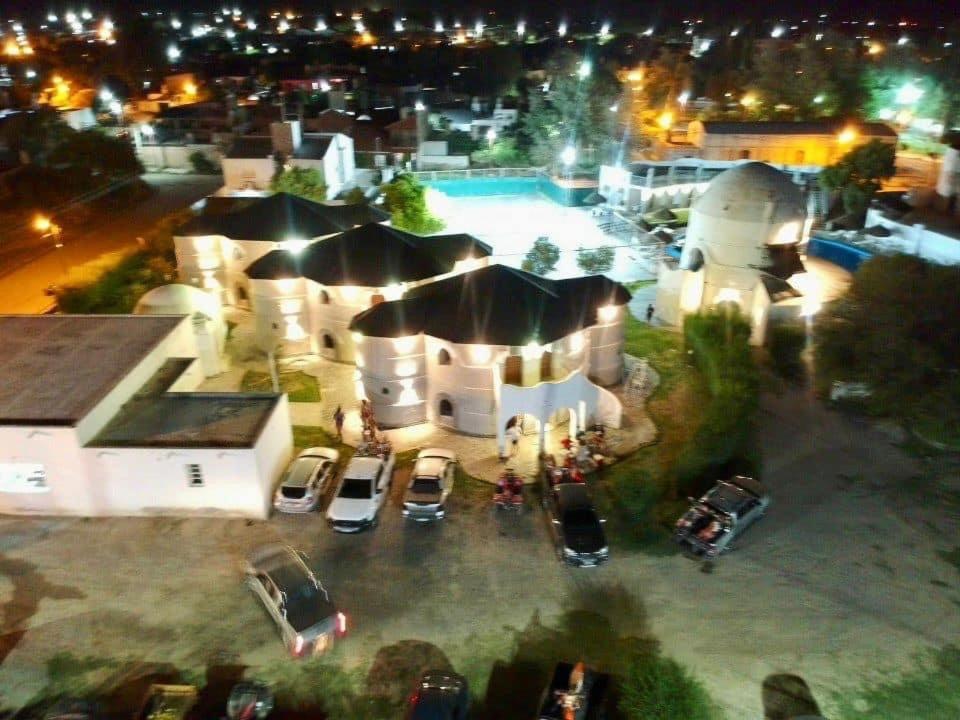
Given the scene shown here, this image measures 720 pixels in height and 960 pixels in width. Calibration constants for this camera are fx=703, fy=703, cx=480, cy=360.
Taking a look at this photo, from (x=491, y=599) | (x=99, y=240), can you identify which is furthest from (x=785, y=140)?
(x=491, y=599)

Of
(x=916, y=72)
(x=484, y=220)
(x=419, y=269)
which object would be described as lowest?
(x=484, y=220)

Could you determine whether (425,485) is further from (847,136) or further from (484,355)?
(847,136)

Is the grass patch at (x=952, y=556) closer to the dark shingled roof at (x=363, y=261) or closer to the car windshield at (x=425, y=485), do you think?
the car windshield at (x=425, y=485)

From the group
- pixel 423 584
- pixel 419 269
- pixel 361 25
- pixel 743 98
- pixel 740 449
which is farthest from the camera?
pixel 361 25

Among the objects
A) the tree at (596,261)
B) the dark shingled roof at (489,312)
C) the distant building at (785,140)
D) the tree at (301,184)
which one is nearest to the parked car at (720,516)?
the dark shingled roof at (489,312)

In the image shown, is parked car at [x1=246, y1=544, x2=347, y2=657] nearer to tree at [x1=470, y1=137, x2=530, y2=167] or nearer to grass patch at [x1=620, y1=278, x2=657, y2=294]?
grass patch at [x1=620, y1=278, x2=657, y2=294]

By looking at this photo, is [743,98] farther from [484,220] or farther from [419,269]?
[419,269]

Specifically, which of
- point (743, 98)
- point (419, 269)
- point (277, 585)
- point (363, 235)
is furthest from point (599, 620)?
point (743, 98)
